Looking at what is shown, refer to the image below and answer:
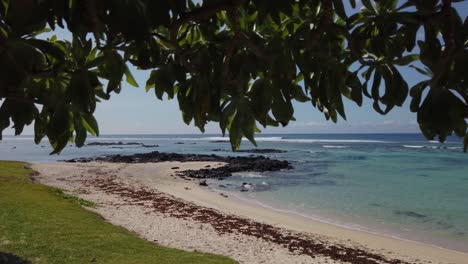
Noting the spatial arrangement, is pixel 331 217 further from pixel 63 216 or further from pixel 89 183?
pixel 89 183

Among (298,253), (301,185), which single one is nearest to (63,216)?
(298,253)

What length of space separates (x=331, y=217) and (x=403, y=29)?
19.5 meters

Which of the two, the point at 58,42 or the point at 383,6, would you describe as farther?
the point at 58,42

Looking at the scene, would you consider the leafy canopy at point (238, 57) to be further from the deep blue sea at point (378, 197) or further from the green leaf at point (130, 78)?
the deep blue sea at point (378, 197)

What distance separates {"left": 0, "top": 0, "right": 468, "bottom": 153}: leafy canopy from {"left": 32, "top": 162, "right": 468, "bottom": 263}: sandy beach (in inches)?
378

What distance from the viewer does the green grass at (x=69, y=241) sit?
876cm

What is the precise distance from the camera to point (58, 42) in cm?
225

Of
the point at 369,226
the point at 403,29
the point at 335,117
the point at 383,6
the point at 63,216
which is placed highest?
the point at 383,6

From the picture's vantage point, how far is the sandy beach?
40.6 feet

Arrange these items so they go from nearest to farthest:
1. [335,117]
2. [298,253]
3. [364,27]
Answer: [364,27] → [335,117] → [298,253]

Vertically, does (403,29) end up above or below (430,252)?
above

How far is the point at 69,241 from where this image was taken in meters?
9.76

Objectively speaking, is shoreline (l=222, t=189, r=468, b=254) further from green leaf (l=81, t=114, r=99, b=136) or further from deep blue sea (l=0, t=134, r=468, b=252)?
green leaf (l=81, t=114, r=99, b=136)

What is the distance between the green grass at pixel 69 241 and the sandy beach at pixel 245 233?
1511 millimetres
